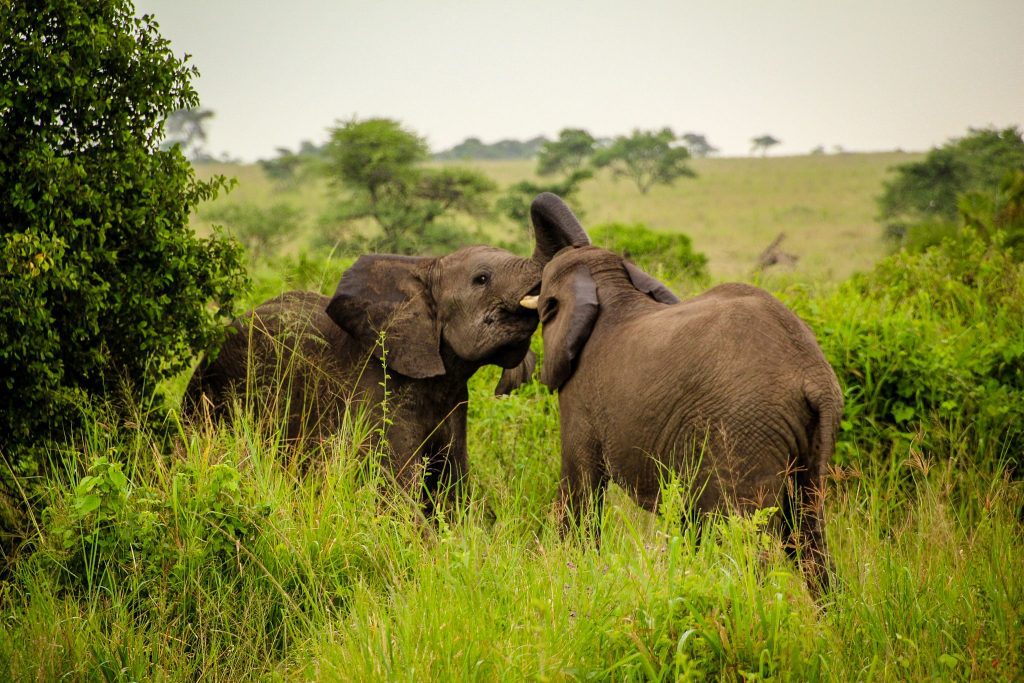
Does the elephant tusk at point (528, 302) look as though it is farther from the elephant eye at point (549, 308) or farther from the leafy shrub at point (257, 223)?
the leafy shrub at point (257, 223)

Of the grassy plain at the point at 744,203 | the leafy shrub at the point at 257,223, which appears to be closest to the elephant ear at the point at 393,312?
the leafy shrub at the point at 257,223

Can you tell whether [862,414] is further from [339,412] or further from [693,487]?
[339,412]

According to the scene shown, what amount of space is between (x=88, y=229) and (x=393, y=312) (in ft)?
5.99

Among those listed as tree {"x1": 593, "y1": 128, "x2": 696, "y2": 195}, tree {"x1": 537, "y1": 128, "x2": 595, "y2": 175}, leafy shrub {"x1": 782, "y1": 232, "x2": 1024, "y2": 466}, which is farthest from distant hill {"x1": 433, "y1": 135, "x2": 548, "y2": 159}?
leafy shrub {"x1": 782, "y1": 232, "x2": 1024, "y2": 466}

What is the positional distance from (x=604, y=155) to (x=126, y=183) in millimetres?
43801

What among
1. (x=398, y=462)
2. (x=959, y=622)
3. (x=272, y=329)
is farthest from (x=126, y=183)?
(x=959, y=622)

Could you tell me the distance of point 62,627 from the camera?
464 cm

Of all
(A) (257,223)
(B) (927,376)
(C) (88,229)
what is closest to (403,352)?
(C) (88,229)

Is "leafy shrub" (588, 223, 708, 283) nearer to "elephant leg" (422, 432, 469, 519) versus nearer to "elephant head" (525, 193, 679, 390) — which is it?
"elephant head" (525, 193, 679, 390)

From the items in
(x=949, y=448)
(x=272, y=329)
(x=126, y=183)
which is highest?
(x=126, y=183)

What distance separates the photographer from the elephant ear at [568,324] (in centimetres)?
594

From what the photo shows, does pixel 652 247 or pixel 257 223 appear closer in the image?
pixel 652 247

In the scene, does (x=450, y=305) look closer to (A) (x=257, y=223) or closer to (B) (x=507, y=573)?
(B) (x=507, y=573)

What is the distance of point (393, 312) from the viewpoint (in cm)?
650
